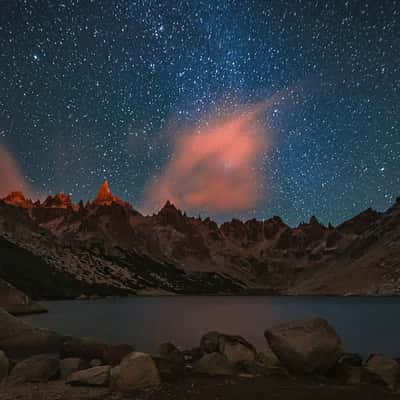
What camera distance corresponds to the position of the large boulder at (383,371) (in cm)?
1944

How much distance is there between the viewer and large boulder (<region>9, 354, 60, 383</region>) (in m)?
18.8

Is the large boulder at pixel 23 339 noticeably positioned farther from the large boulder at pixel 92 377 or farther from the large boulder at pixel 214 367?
the large boulder at pixel 214 367

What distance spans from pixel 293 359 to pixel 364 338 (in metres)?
27.5

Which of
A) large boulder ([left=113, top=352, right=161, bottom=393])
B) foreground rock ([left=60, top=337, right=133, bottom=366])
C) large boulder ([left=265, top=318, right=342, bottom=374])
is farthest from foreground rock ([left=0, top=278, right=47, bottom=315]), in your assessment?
large boulder ([left=265, top=318, right=342, bottom=374])

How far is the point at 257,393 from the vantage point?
17.2 m

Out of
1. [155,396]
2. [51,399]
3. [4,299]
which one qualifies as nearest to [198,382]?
[155,396]

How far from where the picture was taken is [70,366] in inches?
830

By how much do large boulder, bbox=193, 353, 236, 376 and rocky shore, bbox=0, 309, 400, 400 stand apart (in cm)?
5

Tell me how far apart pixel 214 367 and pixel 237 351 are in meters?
2.75

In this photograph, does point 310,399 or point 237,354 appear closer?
point 310,399

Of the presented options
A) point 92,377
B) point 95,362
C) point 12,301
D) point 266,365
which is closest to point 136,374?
point 92,377

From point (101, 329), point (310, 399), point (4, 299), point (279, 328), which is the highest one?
point (4, 299)

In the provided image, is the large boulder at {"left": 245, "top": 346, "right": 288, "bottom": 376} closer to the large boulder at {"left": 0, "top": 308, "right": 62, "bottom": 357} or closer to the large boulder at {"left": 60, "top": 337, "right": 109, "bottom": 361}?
the large boulder at {"left": 60, "top": 337, "right": 109, "bottom": 361}

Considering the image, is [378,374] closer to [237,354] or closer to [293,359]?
[293,359]
